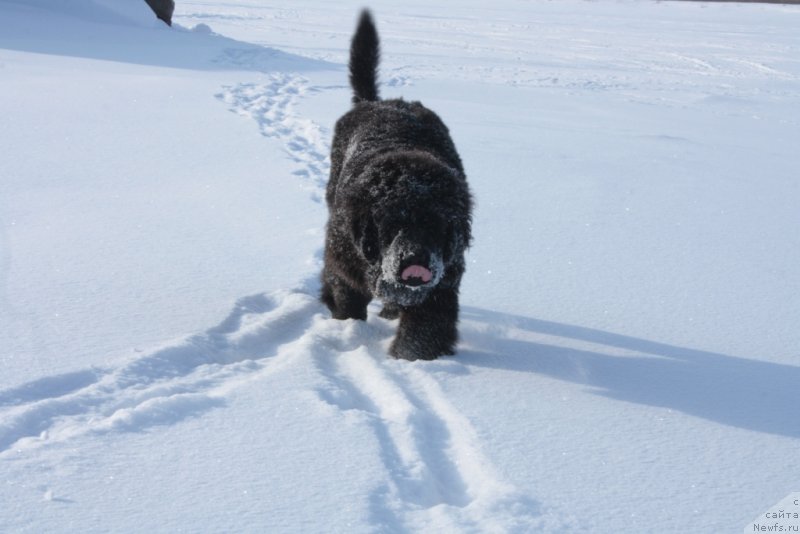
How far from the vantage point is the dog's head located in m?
3.09

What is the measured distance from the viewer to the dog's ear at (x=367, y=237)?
10.8 feet

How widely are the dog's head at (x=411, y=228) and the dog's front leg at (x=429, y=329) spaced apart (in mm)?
66

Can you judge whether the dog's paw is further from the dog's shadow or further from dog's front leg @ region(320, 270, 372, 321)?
dog's front leg @ region(320, 270, 372, 321)

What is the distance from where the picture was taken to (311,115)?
7875mm

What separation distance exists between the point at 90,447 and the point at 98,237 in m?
2.18

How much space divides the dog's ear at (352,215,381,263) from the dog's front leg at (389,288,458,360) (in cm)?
27

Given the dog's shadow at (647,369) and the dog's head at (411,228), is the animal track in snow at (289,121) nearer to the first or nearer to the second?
the dog's head at (411,228)

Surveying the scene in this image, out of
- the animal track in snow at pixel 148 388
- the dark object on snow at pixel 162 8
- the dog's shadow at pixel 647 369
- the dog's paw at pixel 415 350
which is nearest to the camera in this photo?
the animal track in snow at pixel 148 388

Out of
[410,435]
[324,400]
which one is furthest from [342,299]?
[410,435]

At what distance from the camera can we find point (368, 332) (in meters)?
3.71

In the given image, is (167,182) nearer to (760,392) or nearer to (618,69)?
(760,392)

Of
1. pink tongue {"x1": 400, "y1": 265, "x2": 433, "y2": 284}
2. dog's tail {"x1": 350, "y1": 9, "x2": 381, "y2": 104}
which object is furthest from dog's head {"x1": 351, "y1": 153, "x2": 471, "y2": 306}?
dog's tail {"x1": 350, "y1": 9, "x2": 381, "y2": 104}

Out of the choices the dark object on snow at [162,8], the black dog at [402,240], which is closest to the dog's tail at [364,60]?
the black dog at [402,240]

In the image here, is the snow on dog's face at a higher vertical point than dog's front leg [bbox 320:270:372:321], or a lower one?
higher
